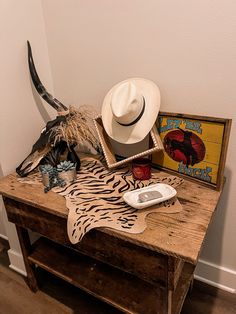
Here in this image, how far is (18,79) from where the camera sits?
1.30 meters

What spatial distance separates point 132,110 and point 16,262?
1.22 m

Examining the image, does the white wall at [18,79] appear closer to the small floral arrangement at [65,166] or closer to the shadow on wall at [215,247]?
the small floral arrangement at [65,166]

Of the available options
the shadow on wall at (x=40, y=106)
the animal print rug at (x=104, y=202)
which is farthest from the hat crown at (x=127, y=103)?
the shadow on wall at (x=40, y=106)

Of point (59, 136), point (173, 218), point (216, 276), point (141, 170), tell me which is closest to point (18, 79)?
point (59, 136)

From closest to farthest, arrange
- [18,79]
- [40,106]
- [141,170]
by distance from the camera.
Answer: [141,170] → [18,79] → [40,106]

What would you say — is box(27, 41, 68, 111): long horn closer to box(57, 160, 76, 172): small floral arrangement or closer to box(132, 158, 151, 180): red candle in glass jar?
box(57, 160, 76, 172): small floral arrangement

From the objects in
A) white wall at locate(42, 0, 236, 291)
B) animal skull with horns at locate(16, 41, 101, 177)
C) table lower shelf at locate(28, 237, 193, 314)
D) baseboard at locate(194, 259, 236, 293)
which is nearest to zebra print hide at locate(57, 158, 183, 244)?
animal skull with horns at locate(16, 41, 101, 177)

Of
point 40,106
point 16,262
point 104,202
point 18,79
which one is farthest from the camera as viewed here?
point 16,262

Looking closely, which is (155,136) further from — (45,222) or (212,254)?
(212,254)

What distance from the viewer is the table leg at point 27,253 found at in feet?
4.28

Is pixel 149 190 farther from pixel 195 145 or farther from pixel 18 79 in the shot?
pixel 18 79

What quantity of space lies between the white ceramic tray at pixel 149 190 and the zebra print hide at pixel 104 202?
31mm

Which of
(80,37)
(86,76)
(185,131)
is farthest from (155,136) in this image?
(80,37)

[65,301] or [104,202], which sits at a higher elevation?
[104,202]
